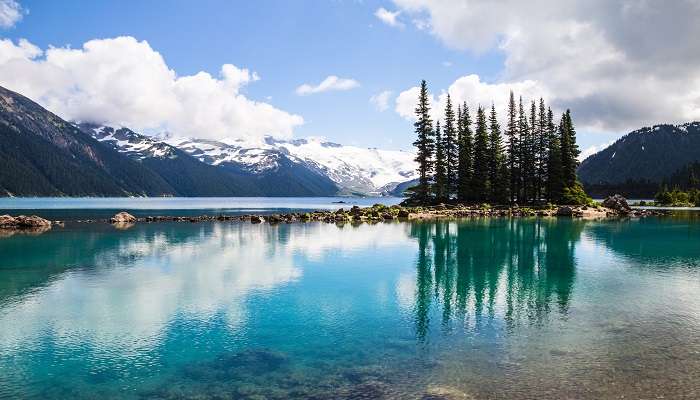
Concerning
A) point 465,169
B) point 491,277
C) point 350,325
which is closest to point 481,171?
point 465,169

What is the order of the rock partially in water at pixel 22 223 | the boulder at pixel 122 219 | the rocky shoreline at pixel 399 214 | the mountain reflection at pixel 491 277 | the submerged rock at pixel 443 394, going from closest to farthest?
the submerged rock at pixel 443 394 → the mountain reflection at pixel 491 277 → the rock partially in water at pixel 22 223 → the boulder at pixel 122 219 → the rocky shoreline at pixel 399 214

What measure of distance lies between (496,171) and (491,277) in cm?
8644

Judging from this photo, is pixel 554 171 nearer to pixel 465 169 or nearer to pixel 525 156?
pixel 525 156

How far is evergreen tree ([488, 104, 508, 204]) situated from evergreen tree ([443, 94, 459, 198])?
324 inches

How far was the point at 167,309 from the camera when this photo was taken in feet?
78.3

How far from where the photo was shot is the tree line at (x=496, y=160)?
4380 inches

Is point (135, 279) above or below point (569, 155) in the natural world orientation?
below

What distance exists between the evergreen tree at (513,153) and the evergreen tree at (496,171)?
12.0 feet

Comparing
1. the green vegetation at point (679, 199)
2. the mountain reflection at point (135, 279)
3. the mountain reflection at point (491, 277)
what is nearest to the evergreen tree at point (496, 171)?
the mountain reflection at point (491, 277)

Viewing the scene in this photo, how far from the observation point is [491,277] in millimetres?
32188

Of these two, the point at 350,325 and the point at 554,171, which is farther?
the point at 554,171

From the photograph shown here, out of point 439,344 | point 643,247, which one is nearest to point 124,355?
point 439,344

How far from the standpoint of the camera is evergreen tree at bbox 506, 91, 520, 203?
384ft

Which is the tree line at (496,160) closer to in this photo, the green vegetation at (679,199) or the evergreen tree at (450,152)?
the evergreen tree at (450,152)
